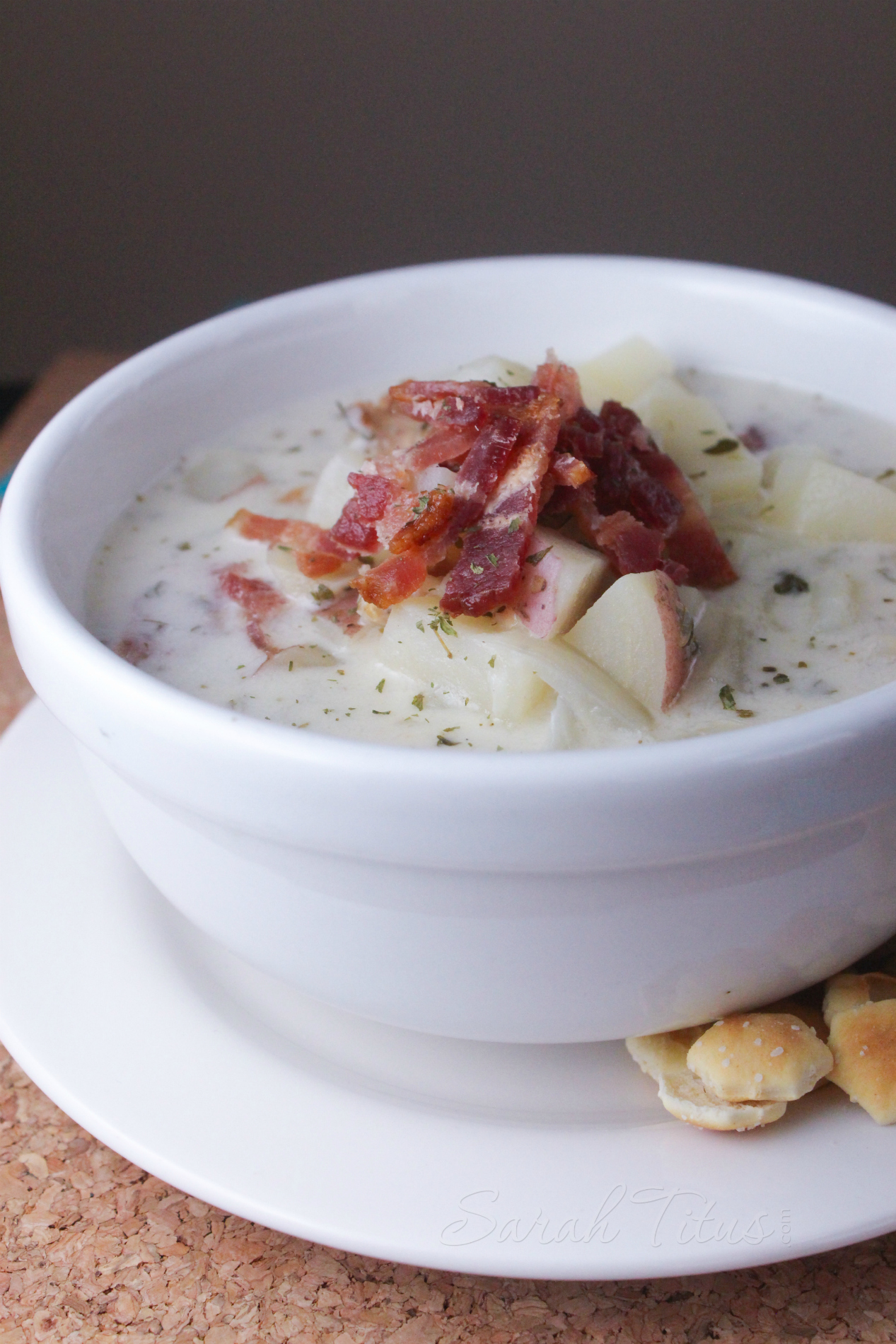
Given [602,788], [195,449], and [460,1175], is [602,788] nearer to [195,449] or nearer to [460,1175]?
[460,1175]

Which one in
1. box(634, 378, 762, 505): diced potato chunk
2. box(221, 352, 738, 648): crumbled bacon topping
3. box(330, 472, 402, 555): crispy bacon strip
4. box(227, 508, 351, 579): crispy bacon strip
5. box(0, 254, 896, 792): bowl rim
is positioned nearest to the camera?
box(0, 254, 896, 792): bowl rim

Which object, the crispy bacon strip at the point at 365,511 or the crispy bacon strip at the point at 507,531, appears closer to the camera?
the crispy bacon strip at the point at 507,531

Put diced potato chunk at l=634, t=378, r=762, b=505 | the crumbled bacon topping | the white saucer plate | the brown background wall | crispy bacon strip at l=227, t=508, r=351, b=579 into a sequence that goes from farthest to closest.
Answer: the brown background wall < diced potato chunk at l=634, t=378, r=762, b=505 < crispy bacon strip at l=227, t=508, r=351, b=579 < the crumbled bacon topping < the white saucer plate

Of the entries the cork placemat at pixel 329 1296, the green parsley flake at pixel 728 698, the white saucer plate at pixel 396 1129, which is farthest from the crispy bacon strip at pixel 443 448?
the cork placemat at pixel 329 1296

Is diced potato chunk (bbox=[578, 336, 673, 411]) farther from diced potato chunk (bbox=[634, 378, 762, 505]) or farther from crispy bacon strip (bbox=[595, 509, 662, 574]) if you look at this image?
crispy bacon strip (bbox=[595, 509, 662, 574])

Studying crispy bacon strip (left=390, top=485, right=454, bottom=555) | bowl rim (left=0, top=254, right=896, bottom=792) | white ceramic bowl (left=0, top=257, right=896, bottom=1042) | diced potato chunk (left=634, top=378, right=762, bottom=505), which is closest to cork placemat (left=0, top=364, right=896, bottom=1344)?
white ceramic bowl (left=0, top=257, right=896, bottom=1042)

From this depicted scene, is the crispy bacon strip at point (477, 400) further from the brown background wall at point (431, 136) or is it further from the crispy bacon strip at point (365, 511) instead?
the brown background wall at point (431, 136)
